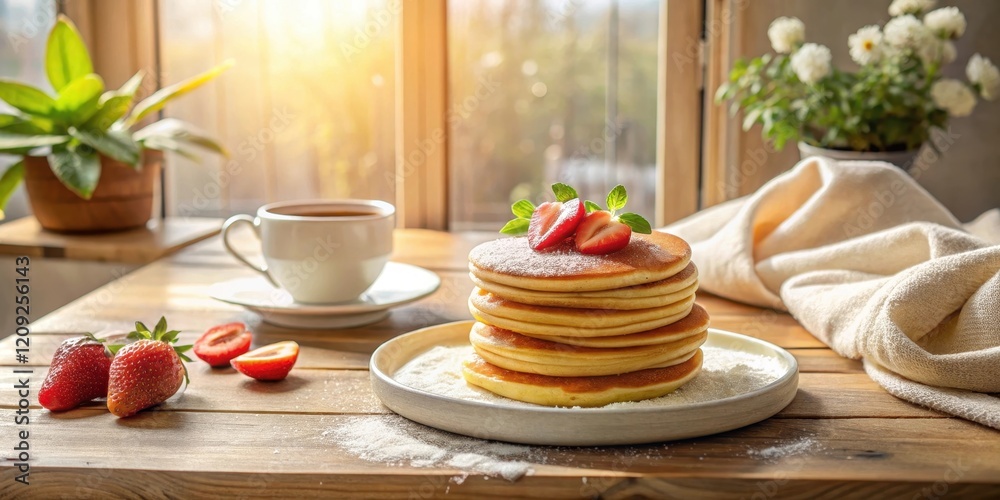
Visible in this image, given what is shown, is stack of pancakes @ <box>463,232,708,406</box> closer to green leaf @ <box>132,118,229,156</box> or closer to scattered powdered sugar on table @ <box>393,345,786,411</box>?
scattered powdered sugar on table @ <box>393,345,786,411</box>

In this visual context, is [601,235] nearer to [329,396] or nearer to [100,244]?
[329,396]

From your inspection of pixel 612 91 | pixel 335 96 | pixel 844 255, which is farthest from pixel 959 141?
pixel 335 96

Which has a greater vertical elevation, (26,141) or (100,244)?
(26,141)

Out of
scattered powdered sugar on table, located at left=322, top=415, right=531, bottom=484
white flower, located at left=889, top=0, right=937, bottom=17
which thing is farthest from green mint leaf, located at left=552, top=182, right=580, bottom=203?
white flower, located at left=889, top=0, right=937, bottom=17

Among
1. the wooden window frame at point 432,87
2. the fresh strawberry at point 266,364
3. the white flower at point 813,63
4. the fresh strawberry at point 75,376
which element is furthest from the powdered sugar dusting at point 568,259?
the wooden window frame at point 432,87

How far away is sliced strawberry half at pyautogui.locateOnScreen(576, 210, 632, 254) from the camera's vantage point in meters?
0.91

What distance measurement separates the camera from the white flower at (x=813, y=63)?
183 centimetres

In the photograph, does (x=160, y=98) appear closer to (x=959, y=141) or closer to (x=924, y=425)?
(x=924, y=425)

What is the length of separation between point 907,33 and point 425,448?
1.43 meters

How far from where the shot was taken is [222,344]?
1123 millimetres

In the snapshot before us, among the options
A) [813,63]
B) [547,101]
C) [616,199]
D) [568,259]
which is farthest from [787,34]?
[568,259]

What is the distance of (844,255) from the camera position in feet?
4.23

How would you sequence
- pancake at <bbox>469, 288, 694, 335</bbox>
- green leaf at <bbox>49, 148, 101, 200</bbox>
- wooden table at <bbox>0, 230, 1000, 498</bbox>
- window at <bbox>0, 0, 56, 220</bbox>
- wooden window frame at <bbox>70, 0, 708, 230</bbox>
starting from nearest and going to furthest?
wooden table at <bbox>0, 230, 1000, 498</bbox>
pancake at <bbox>469, 288, 694, 335</bbox>
green leaf at <bbox>49, 148, 101, 200</bbox>
window at <bbox>0, 0, 56, 220</bbox>
wooden window frame at <bbox>70, 0, 708, 230</bbox>

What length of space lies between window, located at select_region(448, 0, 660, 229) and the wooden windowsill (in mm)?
727
